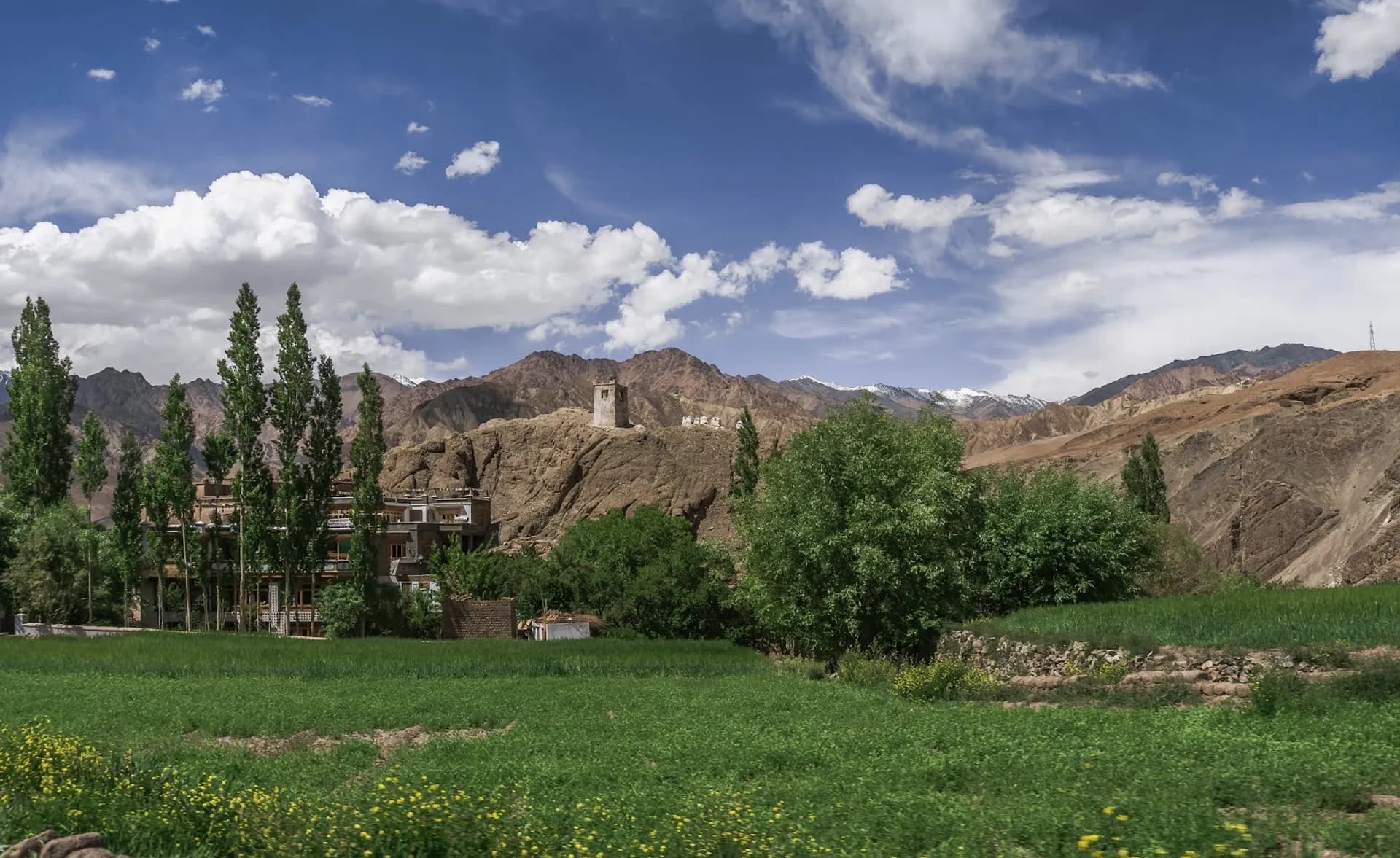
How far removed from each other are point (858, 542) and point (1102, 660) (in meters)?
11.8

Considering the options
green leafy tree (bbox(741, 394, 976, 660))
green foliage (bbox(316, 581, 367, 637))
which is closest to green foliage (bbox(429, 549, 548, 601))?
green foliage (bbox(316, 581, 367, 637))

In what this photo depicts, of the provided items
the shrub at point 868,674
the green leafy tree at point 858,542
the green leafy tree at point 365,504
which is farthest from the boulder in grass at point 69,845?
the green leafy tree at point 365,504

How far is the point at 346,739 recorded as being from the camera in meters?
19.0

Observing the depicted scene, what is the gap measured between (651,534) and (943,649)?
1171 inches

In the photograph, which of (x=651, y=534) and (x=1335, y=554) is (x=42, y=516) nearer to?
(x=651, y=534)

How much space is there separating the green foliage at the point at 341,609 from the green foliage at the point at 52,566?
14.5 metres

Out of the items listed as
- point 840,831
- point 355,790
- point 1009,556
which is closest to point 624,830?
point 840,831

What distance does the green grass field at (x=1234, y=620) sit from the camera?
71.9 feet

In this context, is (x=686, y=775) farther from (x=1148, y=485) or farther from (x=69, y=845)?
(x=1148, y=485)

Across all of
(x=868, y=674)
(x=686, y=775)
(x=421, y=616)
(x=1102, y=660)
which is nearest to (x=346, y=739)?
(x=686, y=775)

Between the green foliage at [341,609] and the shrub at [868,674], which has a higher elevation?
the green foliage at [341,609]

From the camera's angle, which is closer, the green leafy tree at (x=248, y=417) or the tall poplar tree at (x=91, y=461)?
the green leafy tree at (x=248, y=417)

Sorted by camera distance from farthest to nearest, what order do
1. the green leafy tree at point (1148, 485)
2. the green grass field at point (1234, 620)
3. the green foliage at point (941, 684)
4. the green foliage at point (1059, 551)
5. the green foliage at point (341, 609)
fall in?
the green leafy tree at point (1148, 485)
the green foliage at point (341, 609)
the green foliage at point (1059, 551)
the green foliage at point (941, 684)
the green grass field at point (1234, 620)

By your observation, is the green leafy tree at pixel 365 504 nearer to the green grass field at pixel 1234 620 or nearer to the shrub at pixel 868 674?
the shrub at pixel 868 674
